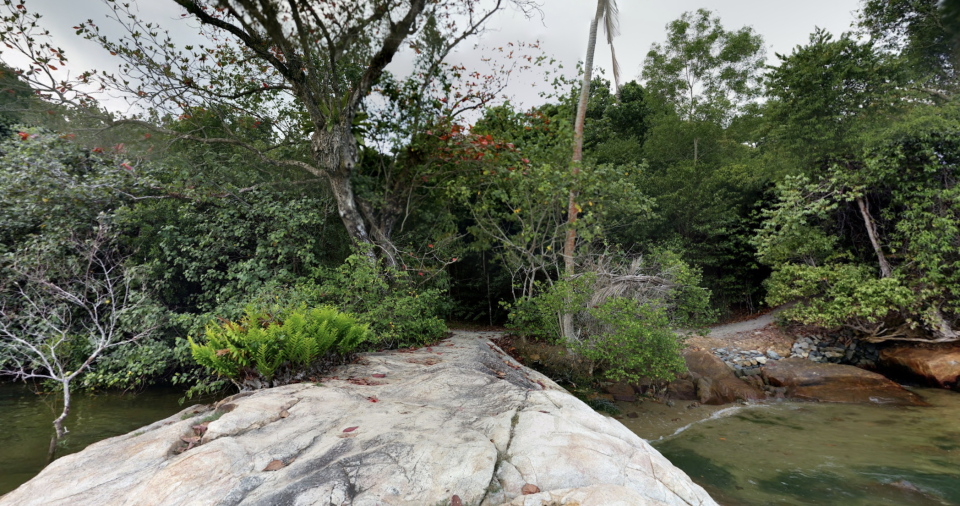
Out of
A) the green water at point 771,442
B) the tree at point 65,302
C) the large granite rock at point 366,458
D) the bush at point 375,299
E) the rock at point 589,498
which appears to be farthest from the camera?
the bush at point 375,299

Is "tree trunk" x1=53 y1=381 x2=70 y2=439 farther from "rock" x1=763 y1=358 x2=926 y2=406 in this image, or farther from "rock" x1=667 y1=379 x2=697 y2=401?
"rock" x1=763 y1=358 x2=926 y2=406

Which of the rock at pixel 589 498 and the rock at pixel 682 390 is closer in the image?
the rock at pixel 589 498

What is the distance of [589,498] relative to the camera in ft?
6.73

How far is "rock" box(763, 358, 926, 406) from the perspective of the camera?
305 inches

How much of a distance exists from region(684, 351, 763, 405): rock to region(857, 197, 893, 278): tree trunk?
4283mm

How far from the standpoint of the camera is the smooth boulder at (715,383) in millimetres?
7954

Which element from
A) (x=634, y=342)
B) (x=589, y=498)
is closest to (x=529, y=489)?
(x=589, y=498)

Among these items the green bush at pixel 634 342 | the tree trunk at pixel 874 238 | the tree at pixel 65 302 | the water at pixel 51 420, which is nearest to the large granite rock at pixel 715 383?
the green bush at pixel 634 342

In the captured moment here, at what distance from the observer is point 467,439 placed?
282 centimetres

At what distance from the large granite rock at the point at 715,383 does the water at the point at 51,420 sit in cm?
1012

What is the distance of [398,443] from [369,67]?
7.10 meters

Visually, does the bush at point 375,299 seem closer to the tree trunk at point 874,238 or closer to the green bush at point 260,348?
the green bush at point 260,348

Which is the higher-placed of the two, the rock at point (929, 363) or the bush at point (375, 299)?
the bush at point (375, 299)

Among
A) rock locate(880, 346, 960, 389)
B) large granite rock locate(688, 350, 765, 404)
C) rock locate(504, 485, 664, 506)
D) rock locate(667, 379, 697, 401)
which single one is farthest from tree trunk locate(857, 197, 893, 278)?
rock locate(504, 485, 664, 506)
